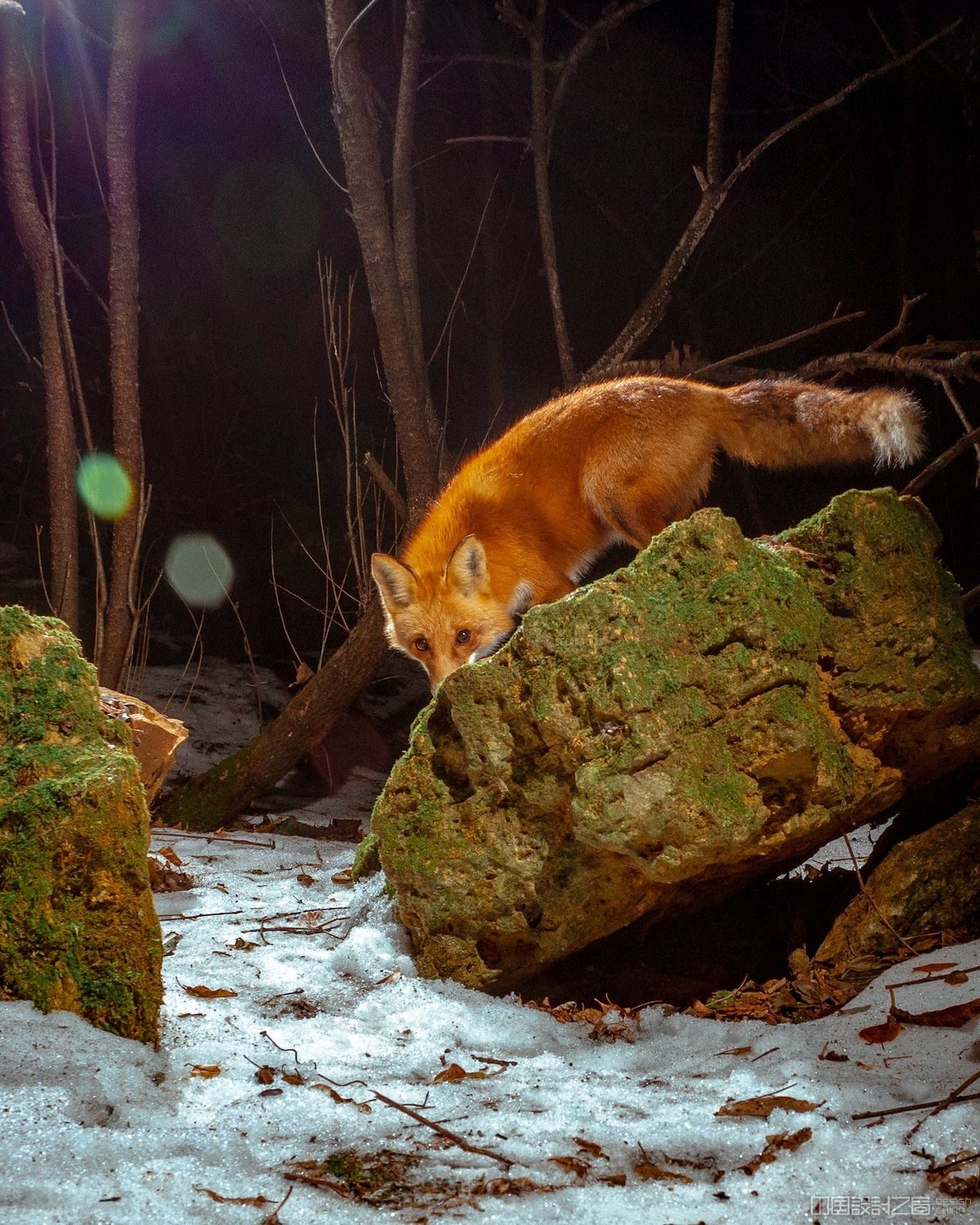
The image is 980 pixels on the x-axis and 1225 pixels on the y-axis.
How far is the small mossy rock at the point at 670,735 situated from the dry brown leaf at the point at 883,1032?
1.70 feet

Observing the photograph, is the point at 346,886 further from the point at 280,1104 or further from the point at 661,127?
the point at 661,127

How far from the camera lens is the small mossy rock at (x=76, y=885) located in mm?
1917

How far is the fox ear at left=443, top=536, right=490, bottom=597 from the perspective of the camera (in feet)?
14.7

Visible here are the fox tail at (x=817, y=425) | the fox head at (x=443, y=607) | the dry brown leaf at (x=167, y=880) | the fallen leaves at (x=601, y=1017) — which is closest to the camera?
the fallen leaves at (x=601, y=1017)

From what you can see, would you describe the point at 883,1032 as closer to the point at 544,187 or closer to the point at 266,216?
the point at 544,187

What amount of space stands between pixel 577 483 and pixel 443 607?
3.21 feet

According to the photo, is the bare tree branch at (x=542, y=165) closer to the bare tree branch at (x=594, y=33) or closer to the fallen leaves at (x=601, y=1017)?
the bare tree branch at (x=594, y=33)

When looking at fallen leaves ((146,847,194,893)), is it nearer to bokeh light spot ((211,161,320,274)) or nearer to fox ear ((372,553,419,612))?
fox ear ((372,553,419,612))

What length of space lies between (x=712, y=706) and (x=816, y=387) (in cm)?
256

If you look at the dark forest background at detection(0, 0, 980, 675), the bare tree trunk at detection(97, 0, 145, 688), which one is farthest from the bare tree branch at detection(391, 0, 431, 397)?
the dark forest background at detection(0, 0, 980, 675)

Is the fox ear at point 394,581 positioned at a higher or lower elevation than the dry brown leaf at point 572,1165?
higher

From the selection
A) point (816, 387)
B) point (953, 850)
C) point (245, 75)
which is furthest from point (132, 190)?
point (953, 850)

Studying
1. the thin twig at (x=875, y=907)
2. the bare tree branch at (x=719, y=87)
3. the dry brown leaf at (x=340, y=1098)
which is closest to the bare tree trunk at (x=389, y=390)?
the bare tree branch at (x=719, y=87)

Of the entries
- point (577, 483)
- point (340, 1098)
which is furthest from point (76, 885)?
point (577, 483)
